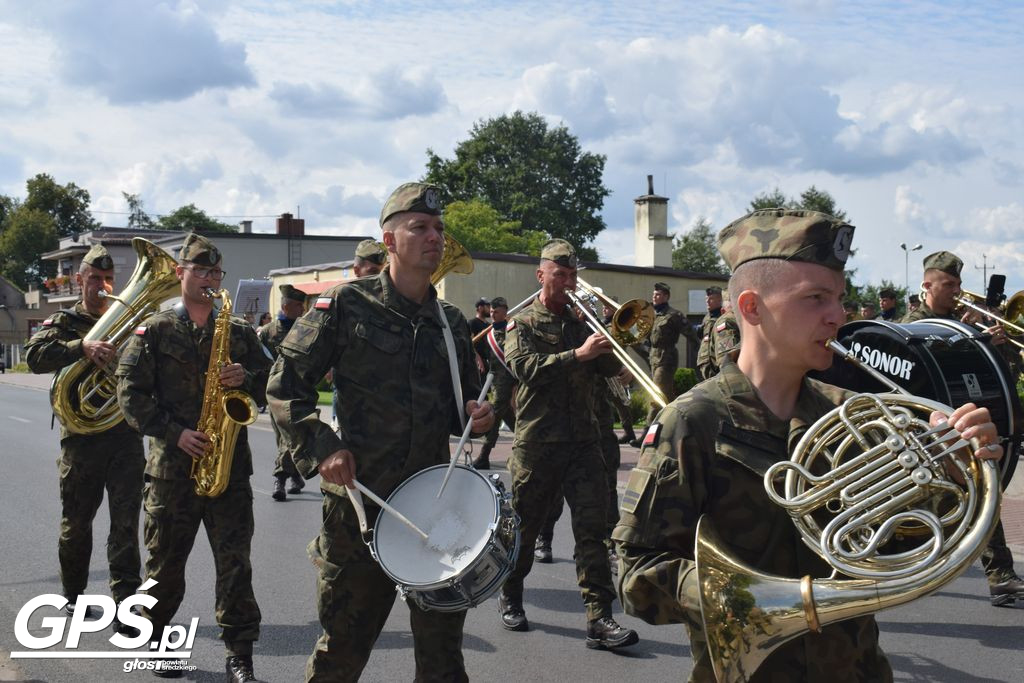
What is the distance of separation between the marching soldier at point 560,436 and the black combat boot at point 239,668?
1.58 metres

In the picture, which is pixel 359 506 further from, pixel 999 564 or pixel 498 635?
pixel 999 564

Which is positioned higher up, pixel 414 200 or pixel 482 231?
pixel 482 231

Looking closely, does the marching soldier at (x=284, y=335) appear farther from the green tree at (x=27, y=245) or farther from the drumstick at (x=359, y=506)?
the green tree at (x=27, y=245)

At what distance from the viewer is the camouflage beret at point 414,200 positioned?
14.4 ft

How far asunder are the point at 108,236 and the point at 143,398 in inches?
2701

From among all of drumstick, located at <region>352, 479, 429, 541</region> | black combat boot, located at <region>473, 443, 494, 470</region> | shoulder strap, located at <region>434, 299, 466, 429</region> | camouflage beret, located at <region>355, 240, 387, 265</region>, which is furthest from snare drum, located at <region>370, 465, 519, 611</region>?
black combat boot, located at <region>473, 443, 494, 470</region>

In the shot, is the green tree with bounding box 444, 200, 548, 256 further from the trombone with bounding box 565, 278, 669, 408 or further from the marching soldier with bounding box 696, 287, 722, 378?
the trombone with bounding box 565, 278, 669, 408

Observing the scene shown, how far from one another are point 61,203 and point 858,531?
95.6m

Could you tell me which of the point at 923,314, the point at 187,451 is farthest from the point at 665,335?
the point at 187,451

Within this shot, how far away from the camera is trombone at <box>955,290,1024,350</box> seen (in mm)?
7199

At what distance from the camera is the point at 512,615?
659cm

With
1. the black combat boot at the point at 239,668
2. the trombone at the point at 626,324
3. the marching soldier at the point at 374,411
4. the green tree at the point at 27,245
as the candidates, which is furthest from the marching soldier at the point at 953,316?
the green tree at the point at 27,245

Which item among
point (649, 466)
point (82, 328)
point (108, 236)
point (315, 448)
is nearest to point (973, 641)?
point (315, 448)

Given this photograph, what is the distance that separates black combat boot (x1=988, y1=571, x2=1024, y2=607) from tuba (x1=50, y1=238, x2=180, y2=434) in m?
5.44
